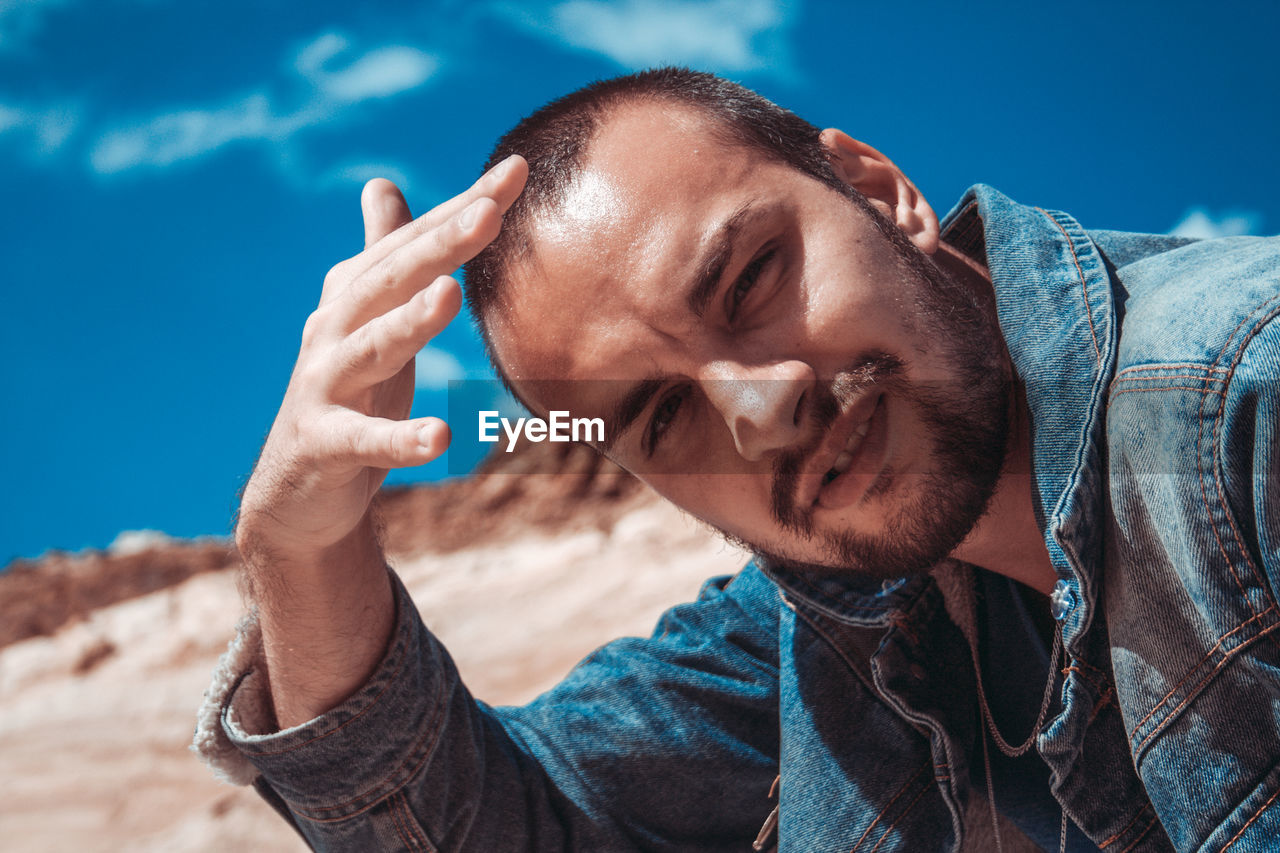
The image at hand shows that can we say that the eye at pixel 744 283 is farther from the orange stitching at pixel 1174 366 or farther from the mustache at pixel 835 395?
the orange stitching at pixel 1174 366

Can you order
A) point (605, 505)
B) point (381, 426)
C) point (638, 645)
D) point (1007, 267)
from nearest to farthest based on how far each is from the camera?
point (381, 426) < point (1007, 267) < point (638, 645) < point (605, 505)

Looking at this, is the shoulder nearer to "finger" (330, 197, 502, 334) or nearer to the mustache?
the mustache

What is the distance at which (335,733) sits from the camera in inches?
62.2

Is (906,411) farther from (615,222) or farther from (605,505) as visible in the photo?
(605,505)

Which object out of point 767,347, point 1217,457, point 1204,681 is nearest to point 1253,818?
point 1204,681

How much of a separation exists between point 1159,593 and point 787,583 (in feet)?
2.06

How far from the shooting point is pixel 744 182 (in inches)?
55.9

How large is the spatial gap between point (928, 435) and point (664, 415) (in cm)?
37

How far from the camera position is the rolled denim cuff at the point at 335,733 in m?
1.59

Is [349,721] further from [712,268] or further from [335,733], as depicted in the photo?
[712,268]

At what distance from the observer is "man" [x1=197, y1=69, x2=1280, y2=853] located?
1.22 m

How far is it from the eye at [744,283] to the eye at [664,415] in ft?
0.45

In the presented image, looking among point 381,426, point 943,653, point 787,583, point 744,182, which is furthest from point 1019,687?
point 381,426

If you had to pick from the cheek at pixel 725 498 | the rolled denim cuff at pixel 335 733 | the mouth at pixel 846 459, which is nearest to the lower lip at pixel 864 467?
the mouth at pixel 846 459
